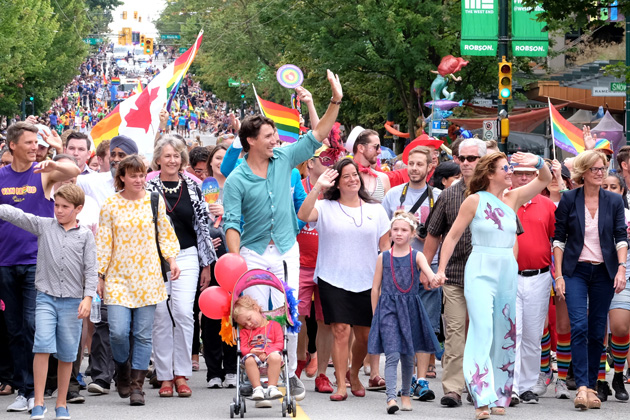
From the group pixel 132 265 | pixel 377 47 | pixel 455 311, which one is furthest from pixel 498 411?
pixel 377 47

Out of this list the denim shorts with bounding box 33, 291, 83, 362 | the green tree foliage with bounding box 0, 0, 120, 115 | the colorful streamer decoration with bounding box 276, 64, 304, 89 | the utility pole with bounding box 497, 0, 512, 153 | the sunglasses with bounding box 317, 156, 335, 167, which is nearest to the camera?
the denim shorts with bounding box 33, 291, 83, 362

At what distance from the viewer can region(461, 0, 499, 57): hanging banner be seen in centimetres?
2536

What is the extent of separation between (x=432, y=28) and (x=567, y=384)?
2436 cm

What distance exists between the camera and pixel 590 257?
9703 millimetres

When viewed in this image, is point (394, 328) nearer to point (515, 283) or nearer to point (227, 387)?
point (515, 283)

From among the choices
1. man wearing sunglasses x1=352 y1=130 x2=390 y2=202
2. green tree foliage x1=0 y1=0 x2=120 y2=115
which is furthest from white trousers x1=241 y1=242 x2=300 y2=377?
green tree foliage x1=0 y1=0 x2=120 y2=115

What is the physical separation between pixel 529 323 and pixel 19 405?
4246 millimetres

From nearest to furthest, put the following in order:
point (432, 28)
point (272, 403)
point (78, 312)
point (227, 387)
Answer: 1. point (78, 312)
2. point (272, 403)
3. point (227, 387)
4. point (432, 28)

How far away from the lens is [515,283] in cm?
902

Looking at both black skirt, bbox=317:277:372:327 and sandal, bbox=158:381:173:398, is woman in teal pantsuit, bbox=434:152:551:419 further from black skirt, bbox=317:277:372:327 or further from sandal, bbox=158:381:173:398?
sandal, bbox=158:381:173:398

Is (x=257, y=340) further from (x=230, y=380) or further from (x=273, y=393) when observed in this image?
(x=230, y=380)

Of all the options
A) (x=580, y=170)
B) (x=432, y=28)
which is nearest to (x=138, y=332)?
(x=580, y=170)

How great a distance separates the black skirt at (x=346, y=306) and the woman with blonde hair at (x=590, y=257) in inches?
63.7

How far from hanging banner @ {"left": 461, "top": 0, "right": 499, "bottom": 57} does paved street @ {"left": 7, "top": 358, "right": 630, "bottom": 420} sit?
16164mm
